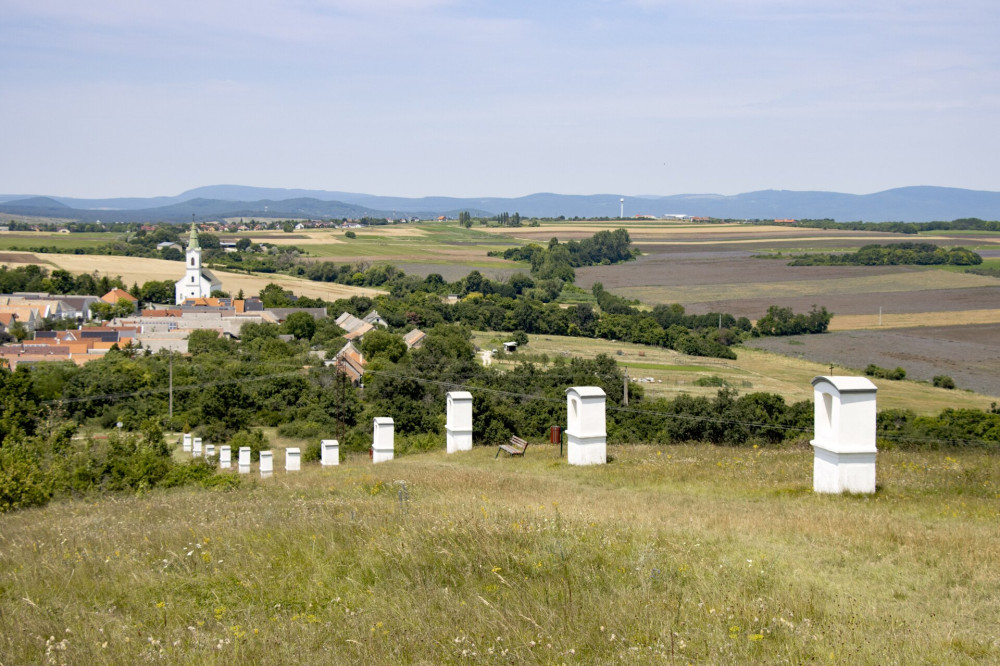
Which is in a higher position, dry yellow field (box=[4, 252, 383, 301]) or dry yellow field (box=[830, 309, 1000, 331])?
dry yellow field (box=[4, 252, 383, 301])

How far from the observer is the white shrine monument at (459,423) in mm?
16000

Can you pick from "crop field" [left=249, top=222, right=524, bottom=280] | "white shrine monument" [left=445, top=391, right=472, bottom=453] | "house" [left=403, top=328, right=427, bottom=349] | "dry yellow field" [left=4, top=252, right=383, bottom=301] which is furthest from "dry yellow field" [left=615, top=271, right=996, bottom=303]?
"white shrine monument" [left=445, top=391, right=472, bottom=453]

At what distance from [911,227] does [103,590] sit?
16407cm

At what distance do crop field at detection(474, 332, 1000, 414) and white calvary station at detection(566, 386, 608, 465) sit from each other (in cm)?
2515

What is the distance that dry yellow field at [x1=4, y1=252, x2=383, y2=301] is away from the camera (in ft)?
315

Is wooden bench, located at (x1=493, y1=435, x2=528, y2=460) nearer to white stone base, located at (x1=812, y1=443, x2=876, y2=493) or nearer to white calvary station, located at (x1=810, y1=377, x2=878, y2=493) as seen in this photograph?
white calvary station, located at (x1=810, y1=377, x2=878, y2=493)

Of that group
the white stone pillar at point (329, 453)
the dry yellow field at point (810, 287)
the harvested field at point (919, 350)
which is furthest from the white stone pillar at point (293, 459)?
the dry yellow field at point (810, 287)

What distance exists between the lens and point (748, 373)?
49969 mm

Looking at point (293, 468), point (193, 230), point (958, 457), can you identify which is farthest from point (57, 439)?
point (193, 230)

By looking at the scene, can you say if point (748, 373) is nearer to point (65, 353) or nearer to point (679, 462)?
point (679, 462)

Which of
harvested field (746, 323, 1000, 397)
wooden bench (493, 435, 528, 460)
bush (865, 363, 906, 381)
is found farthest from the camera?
harvested field (746, 323, 1000, 397)

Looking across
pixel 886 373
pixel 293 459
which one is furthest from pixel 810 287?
pixel 293 459

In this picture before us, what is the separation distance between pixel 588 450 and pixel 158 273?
99.5 metres

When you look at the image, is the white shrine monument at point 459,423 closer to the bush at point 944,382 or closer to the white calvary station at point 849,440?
the white calvary station at point 849,440
